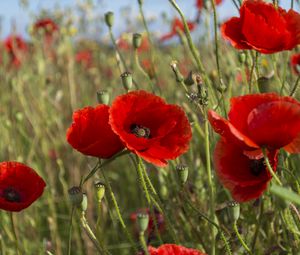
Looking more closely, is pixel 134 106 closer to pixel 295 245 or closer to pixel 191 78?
pixel 191 78

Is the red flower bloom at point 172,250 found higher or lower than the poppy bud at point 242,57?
lower

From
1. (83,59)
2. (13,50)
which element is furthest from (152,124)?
(83,59)

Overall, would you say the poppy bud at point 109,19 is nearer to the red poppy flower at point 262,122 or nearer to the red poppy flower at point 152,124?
the red poppy flower at point 152,124

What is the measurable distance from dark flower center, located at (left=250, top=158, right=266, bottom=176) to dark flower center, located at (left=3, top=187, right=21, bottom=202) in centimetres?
49

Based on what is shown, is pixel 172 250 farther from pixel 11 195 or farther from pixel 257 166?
pixel 11 195

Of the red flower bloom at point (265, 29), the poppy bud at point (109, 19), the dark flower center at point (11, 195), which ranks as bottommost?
the dark flower center at point (11, 195)

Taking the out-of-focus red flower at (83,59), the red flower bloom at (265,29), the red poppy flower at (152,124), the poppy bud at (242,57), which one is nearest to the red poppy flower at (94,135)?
the red poppy flower at (152,124)

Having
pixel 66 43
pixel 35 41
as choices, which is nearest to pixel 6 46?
pixel 35 41

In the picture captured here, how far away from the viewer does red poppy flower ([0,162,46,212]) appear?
124 cm

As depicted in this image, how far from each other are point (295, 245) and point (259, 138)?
0.44 meters

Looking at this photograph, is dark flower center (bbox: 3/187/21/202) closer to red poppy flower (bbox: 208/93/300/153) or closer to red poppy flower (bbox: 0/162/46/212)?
red poppy flower (bbox: 0/162/46/212)

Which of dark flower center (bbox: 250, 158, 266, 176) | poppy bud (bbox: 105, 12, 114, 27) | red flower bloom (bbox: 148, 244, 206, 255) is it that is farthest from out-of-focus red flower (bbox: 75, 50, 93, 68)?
red flower bloom (bbox: 148, 244, 206, 255)

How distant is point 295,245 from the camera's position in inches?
51.4

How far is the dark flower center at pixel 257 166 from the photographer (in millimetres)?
1055
